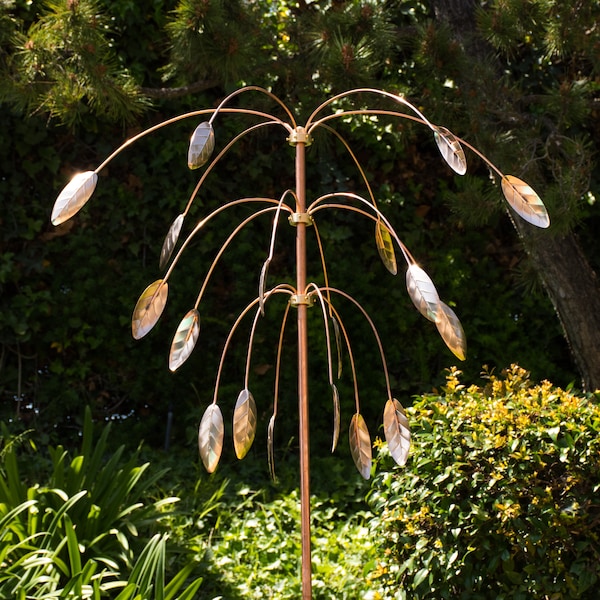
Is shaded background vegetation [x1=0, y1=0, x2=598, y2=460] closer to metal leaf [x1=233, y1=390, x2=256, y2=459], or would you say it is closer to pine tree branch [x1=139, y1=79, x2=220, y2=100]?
pine tree branch [x1=139, y1=79, x2=220, y2=100]

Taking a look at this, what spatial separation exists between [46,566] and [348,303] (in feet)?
6.53

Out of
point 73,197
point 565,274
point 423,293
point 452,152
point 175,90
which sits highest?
point 175,90

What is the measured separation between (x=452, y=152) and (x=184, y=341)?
531 mm

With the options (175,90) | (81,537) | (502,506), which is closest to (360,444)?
(502,506)

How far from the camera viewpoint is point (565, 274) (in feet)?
10.6

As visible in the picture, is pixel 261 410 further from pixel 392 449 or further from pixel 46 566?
pixel 392 449

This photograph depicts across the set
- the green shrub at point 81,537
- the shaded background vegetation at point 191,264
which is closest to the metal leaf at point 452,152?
the green shrub at point 81,537

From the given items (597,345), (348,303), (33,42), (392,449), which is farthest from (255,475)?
(392,449)

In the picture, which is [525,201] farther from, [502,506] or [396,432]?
[502,506]

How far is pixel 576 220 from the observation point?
295 cm

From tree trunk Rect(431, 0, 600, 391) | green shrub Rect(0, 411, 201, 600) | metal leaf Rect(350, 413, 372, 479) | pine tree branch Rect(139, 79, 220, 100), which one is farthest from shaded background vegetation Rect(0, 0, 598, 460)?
metal leaf Rect(350, 413, 372, 479)

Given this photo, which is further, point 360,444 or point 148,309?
point 360,444

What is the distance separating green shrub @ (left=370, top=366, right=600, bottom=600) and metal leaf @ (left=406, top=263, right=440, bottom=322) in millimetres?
1167

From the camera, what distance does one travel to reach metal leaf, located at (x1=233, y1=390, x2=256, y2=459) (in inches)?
56.7
